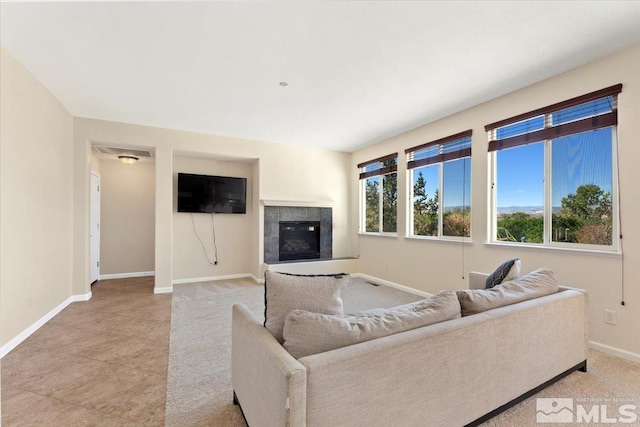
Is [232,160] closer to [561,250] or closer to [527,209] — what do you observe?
[527,209]

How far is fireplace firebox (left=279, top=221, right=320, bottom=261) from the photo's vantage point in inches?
227

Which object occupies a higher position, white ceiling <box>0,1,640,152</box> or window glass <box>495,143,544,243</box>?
white ceiling <box>0,1,640,152</box>

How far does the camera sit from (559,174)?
3.04 m

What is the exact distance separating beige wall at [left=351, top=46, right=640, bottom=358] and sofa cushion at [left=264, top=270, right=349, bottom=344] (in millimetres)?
2705

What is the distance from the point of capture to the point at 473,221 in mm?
3791

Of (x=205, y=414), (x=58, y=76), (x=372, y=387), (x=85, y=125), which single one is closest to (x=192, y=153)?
(x=85, y=125)

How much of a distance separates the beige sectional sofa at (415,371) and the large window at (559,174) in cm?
131

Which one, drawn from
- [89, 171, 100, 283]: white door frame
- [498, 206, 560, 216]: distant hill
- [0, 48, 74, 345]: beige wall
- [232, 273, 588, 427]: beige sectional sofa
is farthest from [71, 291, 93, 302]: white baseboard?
[498, 206, 560, 216]: distant hill

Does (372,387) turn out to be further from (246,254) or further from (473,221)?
(246,254)

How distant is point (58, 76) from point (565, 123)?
5.22m

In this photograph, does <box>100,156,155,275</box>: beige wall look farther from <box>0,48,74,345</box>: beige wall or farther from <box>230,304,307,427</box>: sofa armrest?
<box>230,304,307,427</box>: sofa armrest

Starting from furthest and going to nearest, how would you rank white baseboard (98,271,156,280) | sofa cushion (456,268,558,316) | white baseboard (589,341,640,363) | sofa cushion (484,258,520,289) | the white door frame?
white baseboard (98,271,156,280)
the white door frame
white baseboard (589,341,640,363)
sofa cushion (484,258,520,289)
sofa cushion (456,268,558,316)

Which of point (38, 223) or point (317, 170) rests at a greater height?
point (317, 170)

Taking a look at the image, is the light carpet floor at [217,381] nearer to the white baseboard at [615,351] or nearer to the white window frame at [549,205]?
the white baseboard at [615,351]
